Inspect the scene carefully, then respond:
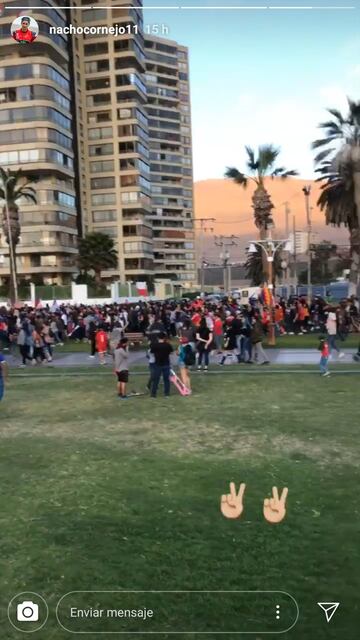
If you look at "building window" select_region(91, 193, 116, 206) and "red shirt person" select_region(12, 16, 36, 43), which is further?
"building window" select_region(91, 193, 116, 206)

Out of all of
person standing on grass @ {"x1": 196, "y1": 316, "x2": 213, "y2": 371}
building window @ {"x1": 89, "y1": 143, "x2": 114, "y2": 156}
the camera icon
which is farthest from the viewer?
building window @ {"x1": 89, "y1": 143, "x2": 114, "y2": 156}

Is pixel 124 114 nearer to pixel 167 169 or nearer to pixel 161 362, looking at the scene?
pixel 167 169

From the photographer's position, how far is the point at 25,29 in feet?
12.3

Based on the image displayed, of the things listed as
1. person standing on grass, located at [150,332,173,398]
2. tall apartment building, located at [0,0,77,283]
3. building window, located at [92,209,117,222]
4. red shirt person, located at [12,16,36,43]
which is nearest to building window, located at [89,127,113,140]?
building window, located at [92,209,117,222]

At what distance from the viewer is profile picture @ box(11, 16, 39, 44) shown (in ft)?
12.2

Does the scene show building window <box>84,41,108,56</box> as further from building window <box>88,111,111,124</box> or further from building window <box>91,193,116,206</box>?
building window <box>91,193,116,206</box>

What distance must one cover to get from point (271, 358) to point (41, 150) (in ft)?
162

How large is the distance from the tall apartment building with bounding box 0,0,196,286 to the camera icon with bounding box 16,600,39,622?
37.3m

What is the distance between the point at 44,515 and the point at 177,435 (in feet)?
10.8

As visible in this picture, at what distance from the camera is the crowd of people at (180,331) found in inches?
461

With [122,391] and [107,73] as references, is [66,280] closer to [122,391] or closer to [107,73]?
[107,73]

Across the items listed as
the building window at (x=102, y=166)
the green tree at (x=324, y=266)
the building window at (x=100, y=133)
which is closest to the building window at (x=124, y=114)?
the building window at (x=100, y=133)

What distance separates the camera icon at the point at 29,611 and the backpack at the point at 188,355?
9.33m

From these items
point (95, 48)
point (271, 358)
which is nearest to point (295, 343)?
point (271, 358)
